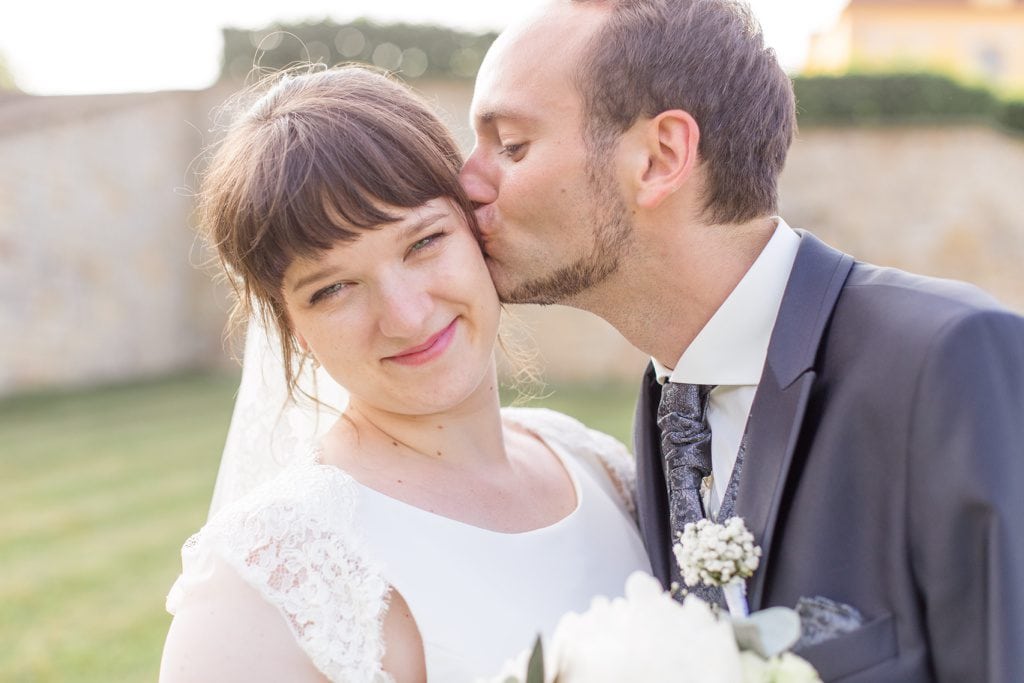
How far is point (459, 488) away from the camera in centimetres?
260

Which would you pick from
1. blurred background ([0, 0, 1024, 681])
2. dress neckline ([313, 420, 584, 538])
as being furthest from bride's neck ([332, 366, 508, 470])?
blurred background ([0, 0, 1024, 681])

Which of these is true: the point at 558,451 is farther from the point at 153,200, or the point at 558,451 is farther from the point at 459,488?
the point at 153,200

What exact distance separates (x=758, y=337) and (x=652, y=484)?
48cm

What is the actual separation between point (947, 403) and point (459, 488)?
3.83ft

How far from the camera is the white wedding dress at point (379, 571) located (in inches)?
83.4

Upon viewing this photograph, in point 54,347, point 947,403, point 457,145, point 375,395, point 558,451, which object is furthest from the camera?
point 54,347

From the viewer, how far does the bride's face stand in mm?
2396

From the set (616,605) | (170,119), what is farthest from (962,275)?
(616,605)

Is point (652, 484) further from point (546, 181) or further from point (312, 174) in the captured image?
point (312, 174)

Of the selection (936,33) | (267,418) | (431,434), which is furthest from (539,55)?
(936,33)

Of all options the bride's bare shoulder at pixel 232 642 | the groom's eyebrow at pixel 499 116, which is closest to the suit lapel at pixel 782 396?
the groom's eyebrow at pixel 499 116

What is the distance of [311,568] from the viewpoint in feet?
7.04

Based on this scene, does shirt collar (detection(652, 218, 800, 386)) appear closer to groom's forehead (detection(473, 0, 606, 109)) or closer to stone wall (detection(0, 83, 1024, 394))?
groom's forehead (detection(473, 0, 606, 109))

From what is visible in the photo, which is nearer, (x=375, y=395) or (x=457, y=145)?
(x=375, y=395)
